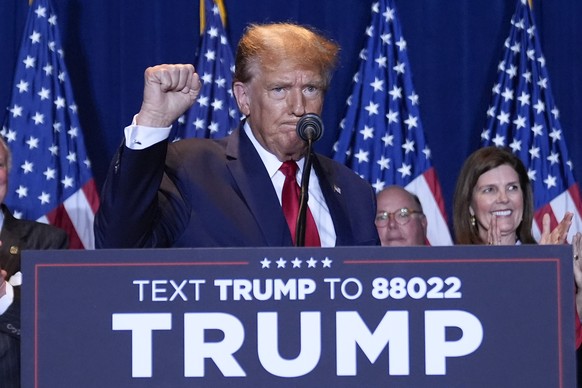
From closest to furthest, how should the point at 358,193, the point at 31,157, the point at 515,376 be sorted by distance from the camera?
the point at 515,376
the point at 358,193
the point at 31,157

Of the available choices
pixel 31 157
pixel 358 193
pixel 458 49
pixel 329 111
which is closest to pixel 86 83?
pixel 31 157

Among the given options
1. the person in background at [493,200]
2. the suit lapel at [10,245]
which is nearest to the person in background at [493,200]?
the person in background at [493,200]

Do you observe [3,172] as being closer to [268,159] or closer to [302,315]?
[268,159]

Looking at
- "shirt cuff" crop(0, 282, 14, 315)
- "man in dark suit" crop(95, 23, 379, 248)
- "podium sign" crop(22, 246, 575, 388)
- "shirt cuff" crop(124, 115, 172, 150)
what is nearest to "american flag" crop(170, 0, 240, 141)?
"shirt cuff" crop(0, 282, 14, 315)

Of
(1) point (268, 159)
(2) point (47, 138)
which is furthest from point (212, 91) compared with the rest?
(1) point (268, 159)

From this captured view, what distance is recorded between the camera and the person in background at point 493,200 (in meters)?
3.64

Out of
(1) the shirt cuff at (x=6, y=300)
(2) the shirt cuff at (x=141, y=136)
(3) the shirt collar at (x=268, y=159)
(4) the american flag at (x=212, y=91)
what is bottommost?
(1) the shirt cuff at (x=6, y=300)

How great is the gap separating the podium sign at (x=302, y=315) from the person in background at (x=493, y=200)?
1969mm

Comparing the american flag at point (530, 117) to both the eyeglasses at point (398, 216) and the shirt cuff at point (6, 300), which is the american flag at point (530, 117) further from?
the shirt cuff at point (6, 300)

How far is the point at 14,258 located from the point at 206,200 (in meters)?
1.30

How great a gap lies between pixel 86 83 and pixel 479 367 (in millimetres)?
3382

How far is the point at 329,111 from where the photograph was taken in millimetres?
4766

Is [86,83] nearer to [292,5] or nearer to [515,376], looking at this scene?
[292,5]

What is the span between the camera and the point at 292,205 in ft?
8.02
